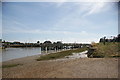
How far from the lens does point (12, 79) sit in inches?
194

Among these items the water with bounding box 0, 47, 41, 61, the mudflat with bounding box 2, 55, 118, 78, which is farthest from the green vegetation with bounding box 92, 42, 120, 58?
the water with bounding box 0, 47, 41, 61

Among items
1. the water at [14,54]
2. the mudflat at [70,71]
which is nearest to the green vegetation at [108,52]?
the mudflat at [70,71]

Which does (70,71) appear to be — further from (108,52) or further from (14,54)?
(14,54)

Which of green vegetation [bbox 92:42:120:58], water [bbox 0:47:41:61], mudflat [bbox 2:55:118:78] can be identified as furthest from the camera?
water [bbox 0:47:41:61]

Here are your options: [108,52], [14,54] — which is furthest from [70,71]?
[14,54]

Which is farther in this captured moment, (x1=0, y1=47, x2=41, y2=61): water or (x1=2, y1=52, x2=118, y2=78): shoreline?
(x1=0, y1=47, x2=41, y2=61): water

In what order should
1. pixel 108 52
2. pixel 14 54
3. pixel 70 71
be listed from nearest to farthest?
1. pixel 70 71
2. pixel 108 52
3. pixel 14 54

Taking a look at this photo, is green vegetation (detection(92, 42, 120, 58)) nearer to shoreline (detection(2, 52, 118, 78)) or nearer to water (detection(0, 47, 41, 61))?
shoreline (detection(2, 52, 118, 78))

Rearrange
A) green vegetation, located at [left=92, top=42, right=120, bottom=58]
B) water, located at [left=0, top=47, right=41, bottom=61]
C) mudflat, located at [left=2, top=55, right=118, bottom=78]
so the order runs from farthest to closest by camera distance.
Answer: water, located at [left=0, top=47, right=41, bottom=61] → green vegetation, located at [left=92, top=42, right=120, bottom=58] → mudflat, located at [left=2, top=55, right=118, bottom=78]

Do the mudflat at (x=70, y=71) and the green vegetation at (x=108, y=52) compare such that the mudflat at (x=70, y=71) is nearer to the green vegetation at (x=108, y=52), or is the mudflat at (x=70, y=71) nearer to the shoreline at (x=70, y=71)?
the shoreline at (x=70, y=71)

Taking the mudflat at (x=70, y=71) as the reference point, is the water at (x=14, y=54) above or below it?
below

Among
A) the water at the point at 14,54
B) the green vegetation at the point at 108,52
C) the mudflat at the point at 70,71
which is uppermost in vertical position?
the green vegetation at the point at 108,52

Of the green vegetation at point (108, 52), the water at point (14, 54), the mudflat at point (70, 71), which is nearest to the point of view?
the mudflat at point (70, 71)

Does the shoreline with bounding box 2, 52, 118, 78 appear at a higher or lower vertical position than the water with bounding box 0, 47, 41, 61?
higher
